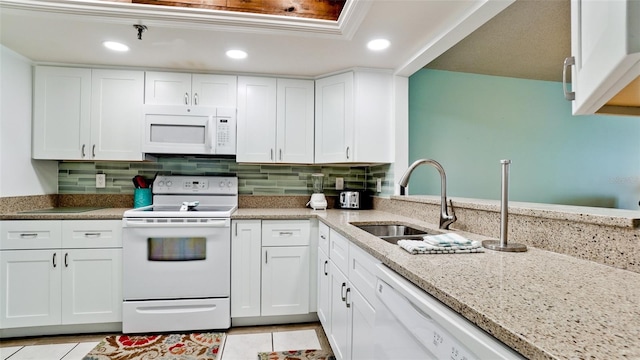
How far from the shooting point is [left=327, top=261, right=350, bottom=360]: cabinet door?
1639mm

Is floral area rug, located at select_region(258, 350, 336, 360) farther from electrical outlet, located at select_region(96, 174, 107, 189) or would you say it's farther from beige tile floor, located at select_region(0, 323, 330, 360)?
electrical outlet, located at select_region(96, 174, 107, 189)

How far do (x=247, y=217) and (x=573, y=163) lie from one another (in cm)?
358

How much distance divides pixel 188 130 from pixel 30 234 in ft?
4.18

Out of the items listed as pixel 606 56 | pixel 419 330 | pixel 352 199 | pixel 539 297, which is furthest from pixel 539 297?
pixel 352 199

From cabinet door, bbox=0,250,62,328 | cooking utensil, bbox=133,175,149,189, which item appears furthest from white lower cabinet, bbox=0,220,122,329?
cooking utensil, bbox=133,175,149,189

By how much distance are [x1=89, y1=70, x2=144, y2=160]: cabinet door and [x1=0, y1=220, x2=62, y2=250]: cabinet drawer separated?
2.07ft

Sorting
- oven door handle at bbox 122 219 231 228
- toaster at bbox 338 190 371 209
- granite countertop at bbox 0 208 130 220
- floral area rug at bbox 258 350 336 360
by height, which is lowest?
floral area rug at bbox 258 350 336 360

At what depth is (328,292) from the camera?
2.04 m

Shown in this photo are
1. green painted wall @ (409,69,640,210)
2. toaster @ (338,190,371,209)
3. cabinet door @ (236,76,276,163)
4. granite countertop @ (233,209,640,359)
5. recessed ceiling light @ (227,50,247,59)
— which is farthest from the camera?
green painted wall @ (409,69,640,210)

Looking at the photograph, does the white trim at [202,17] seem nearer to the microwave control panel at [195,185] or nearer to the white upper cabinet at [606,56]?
the white upper cabinet at [606,56]

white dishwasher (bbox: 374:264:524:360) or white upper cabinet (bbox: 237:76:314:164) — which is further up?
white upper cabinet (bbox: 237:76:314:164)

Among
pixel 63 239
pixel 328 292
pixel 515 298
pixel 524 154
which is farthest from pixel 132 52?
pixel 524 154

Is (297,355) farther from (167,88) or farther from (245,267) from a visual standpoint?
(167,88)

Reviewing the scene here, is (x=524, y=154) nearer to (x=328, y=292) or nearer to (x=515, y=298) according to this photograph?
(x=328, y=292)
